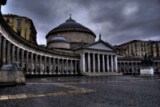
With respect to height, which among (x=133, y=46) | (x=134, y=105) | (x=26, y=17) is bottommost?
(x=134, y=105)

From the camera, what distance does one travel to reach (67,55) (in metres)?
64.6

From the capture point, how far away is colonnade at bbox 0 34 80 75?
3961 cm

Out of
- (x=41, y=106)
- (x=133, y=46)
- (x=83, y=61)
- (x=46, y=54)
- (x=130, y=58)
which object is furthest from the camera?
(x=133, y=46)

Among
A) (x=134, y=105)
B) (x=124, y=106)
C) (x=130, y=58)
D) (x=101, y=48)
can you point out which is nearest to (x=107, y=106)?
(x=124, y=106)

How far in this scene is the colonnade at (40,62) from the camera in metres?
39.6

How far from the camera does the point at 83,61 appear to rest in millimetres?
66688

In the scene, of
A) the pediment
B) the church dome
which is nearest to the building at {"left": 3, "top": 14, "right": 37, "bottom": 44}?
the church dome

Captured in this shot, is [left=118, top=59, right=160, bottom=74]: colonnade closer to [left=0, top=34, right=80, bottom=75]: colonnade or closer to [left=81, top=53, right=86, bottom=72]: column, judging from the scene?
[left=81, top=53, right=86, bottom=72]: column

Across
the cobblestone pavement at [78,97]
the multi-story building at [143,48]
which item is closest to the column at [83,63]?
the multi-story building at [143,48]

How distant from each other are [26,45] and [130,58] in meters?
59.4

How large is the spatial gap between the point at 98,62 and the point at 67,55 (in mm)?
13525

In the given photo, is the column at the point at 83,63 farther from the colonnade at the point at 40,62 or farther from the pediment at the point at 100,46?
the pediment at the point at 100,46

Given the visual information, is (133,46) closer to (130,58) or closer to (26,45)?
(130,58)

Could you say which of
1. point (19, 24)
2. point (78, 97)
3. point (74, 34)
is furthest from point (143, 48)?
point (78, 97)
